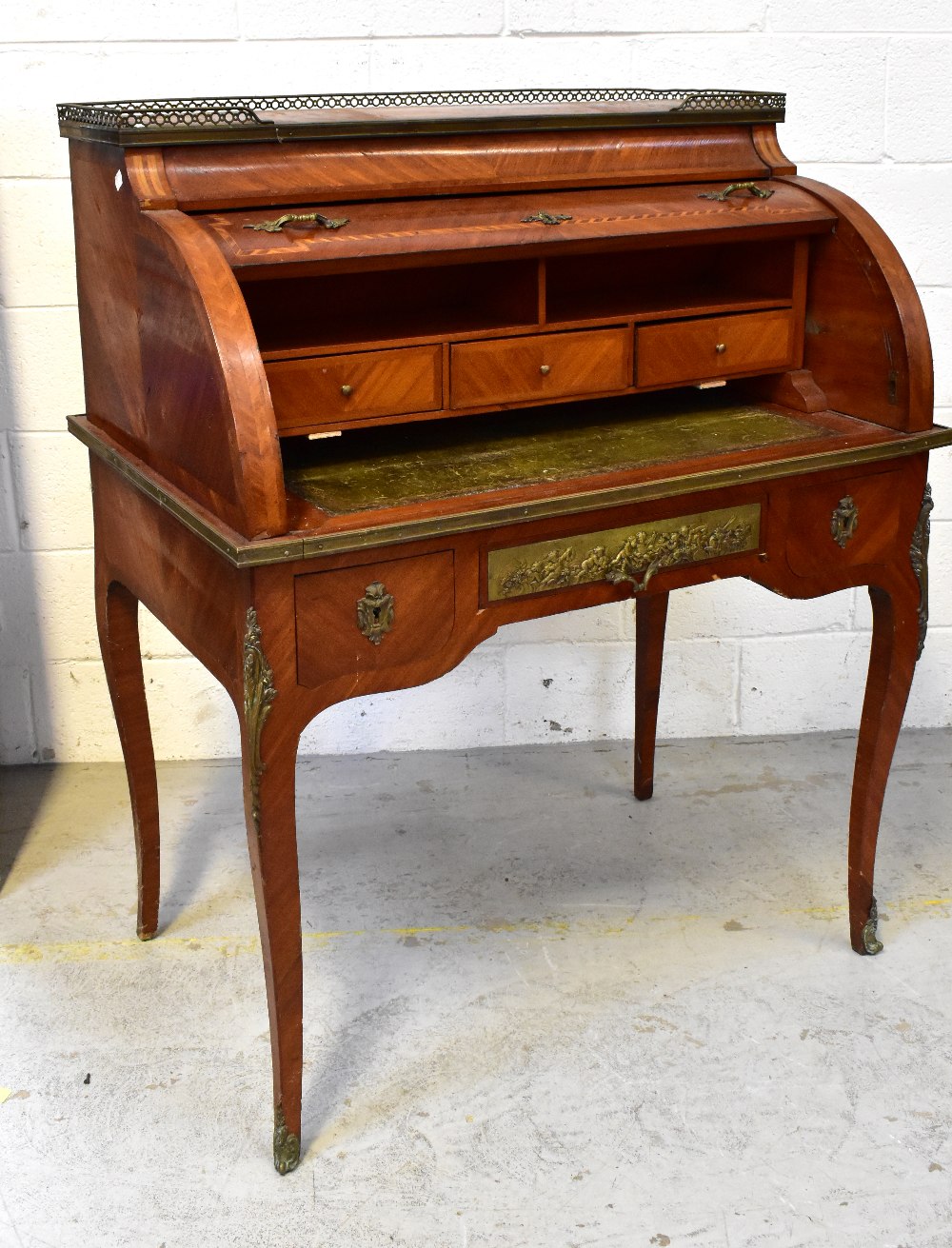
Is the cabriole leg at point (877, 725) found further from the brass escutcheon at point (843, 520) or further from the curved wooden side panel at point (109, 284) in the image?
the curved wooden side panel at point (109, 284)

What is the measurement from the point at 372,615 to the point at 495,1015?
865mm

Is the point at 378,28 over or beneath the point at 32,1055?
over

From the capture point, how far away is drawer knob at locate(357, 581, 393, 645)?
6.56 ft

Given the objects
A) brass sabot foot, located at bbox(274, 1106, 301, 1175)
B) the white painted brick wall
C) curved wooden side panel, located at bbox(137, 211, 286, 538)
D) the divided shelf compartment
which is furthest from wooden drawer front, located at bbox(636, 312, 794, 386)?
brass sabot foot, located at bbox(274, 1106, 301, 1175)

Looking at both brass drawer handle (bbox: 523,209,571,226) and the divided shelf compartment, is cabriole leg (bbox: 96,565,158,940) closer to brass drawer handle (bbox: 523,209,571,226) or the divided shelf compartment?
the divided shelf compartment

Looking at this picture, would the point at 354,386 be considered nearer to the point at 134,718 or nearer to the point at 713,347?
the point at 713,347

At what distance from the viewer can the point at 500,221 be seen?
2166 millimetres

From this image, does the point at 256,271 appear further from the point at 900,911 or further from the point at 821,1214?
the point at 900,911

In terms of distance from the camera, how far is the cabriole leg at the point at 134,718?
2.58 m

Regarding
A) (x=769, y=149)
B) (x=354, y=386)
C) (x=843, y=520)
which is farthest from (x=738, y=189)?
(x=354, y=386)

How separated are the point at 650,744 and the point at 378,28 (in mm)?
1596

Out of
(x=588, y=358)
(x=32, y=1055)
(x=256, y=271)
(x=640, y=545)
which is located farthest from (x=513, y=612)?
(x=32, y=1055)

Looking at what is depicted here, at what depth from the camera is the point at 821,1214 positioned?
6.84 ft

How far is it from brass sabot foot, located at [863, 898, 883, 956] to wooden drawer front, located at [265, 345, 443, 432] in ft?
4.08
